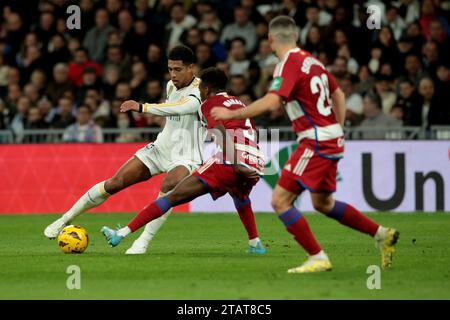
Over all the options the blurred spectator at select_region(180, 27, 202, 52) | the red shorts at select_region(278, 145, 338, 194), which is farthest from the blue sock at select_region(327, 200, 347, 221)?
the blurred spectator at select_region(180, 27, 202, 52)

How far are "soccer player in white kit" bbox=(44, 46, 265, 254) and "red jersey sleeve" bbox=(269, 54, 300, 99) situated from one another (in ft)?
7.89

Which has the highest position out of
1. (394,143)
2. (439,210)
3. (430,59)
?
(430,59)

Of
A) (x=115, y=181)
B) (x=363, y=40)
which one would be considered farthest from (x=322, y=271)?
(x=363, y=40)

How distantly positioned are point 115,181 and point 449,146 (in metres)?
7.63

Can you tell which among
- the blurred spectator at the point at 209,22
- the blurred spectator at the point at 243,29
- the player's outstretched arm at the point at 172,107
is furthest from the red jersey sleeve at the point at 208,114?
the blurred spectator at the point at 209,22

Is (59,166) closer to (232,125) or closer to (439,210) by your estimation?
A: (439,210)

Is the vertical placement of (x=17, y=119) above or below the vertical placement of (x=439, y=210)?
above

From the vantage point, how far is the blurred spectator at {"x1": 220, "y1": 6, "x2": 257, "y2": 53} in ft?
69.1

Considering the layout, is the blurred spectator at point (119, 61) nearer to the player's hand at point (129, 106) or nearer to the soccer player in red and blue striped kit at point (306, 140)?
the player's hand at point (129, 106)

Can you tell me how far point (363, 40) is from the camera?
2022 cm

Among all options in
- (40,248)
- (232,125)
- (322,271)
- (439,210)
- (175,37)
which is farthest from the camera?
(175,37)

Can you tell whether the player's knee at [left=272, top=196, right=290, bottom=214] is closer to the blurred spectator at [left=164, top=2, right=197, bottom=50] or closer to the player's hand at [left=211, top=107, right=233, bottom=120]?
the player's hand at [left=211, top=107, right=233, bottom=120]

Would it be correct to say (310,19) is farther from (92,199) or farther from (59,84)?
(92,199)

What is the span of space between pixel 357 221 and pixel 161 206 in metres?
2.35
